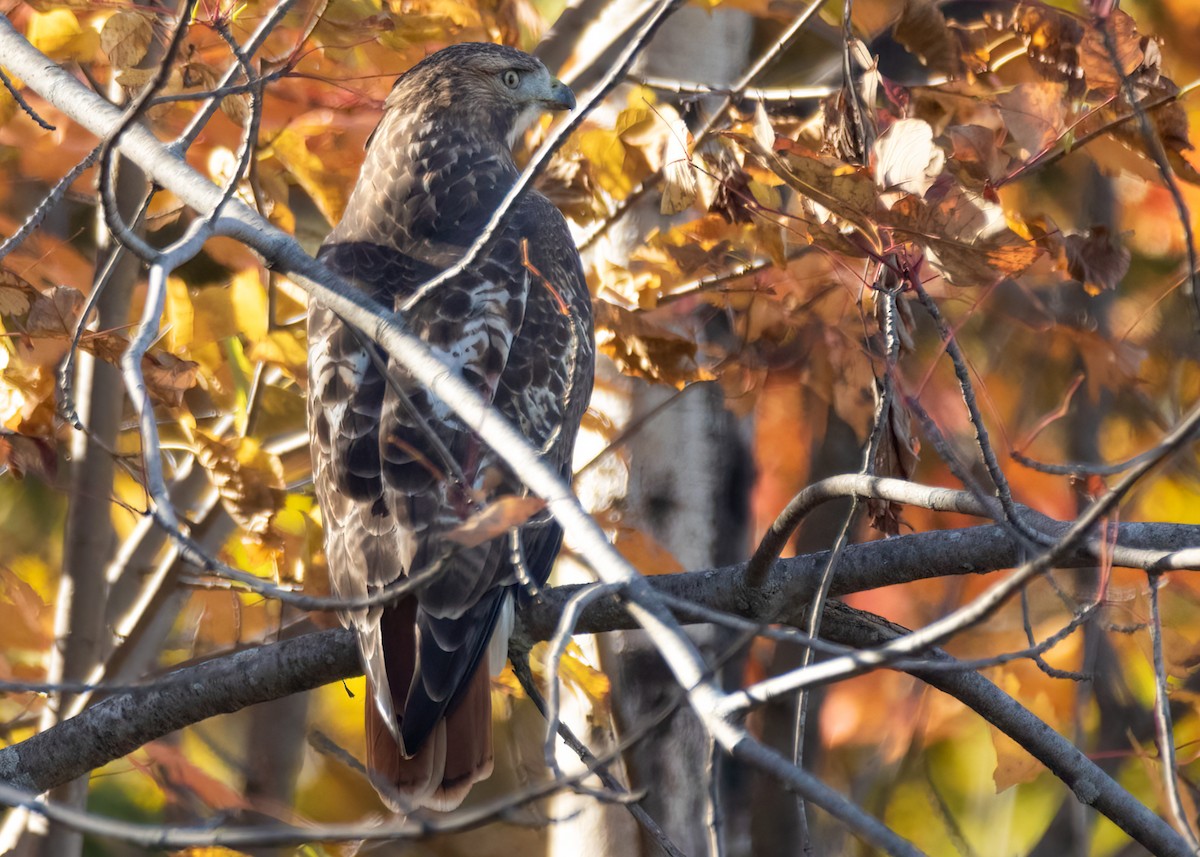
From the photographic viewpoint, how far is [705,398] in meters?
4.54

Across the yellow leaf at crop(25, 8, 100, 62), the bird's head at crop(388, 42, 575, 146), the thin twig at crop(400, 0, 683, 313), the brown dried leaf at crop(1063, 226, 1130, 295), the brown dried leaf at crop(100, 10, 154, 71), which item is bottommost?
the thin twig at crop(400, 0, 683, 313)

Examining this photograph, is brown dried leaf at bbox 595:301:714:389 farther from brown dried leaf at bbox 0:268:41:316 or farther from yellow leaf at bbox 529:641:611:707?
brown dried leaf at bbox 0:268:41:316

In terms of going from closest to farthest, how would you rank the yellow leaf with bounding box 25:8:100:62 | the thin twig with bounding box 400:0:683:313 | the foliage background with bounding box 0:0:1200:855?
the thin twig with bounding box 400:0:683:313 → the foliage background with bounding box 0:0:1200:855 → the yellow leaf with bounding box 25:8:100:62

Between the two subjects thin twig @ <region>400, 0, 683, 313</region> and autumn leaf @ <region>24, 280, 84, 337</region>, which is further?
autumn leaf @ <region>24, 280, 84, 337</region>

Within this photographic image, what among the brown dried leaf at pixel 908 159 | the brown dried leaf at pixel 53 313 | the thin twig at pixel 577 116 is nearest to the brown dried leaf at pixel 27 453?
the brown dried leaf at pixel 53 313

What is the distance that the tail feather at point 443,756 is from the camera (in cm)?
316

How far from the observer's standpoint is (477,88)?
4406 millimetres

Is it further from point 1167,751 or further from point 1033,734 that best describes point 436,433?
point 1167,751

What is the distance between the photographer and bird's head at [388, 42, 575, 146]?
4.33 meters

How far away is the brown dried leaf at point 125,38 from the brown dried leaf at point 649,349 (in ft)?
4.39

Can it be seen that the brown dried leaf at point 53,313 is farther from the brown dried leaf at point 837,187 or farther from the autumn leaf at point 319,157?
the brown dried leaf at point 837,187

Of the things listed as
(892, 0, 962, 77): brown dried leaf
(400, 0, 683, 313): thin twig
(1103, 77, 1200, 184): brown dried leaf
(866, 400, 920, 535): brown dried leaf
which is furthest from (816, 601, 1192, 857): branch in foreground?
(892, 0, 962, 77): brown dried leaf

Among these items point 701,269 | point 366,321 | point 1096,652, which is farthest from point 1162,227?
point 366,321

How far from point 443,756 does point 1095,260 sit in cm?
182
